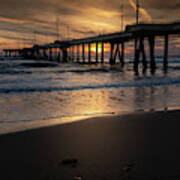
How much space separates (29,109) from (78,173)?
3.94 metres

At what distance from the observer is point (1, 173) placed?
2217mm

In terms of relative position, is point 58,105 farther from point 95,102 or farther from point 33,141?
point 33,141

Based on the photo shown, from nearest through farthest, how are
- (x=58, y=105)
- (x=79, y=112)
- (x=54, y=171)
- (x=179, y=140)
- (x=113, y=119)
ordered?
(x=54, y=171) < (x=179, y=140) < (x=113, y=119) < (x=79, y=112) < (x=58, y=105)

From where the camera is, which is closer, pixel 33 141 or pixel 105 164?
pixel 105 164

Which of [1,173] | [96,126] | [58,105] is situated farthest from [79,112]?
[1,173]

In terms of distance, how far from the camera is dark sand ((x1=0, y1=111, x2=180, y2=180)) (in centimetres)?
220

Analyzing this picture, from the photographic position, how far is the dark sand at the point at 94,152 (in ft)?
7.21

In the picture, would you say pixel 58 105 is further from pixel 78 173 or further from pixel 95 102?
pixel 78 173

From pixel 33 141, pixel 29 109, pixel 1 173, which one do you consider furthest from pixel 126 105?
pixel 1 173

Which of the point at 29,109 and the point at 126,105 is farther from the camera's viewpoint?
the point at 126,105

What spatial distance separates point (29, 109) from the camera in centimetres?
573

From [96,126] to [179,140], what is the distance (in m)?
1.58

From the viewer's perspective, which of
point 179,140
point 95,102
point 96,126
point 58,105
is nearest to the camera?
point 179,140

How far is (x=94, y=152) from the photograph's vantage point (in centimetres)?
270
